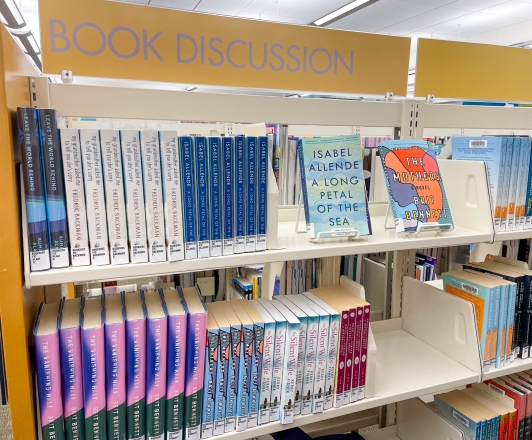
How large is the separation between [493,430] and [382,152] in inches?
42.1

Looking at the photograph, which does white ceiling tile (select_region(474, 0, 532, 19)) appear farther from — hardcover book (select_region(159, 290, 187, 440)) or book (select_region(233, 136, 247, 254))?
hardcover book (select_region(159, 290, 187, 440))

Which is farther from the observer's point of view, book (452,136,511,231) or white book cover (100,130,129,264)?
book (452,136,511,231)

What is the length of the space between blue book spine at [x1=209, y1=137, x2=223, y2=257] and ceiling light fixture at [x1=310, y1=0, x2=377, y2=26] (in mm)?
5431

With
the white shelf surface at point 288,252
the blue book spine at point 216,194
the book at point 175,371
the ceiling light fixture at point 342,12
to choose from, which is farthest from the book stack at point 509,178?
the ceiling light fixture at point 342,12

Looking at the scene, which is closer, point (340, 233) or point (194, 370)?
point (194, 370)

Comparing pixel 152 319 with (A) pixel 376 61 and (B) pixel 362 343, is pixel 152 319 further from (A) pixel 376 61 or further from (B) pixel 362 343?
(A) pixel 376 61

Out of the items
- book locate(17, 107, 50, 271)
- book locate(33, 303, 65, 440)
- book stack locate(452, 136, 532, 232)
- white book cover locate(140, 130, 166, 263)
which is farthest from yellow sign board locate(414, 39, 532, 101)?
book locate(33, 303, 65, 440)

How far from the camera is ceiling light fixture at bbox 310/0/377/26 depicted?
5578mm

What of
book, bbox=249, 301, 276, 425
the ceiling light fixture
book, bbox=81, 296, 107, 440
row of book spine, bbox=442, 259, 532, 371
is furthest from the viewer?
the ceiling light fixture

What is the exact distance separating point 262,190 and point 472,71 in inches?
51.6

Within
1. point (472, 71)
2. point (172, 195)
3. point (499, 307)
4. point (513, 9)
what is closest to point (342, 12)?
point (513, 9)

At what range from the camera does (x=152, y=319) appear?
0.97 metres

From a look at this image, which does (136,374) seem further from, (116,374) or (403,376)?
(403,376)

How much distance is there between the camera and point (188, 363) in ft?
3.33
